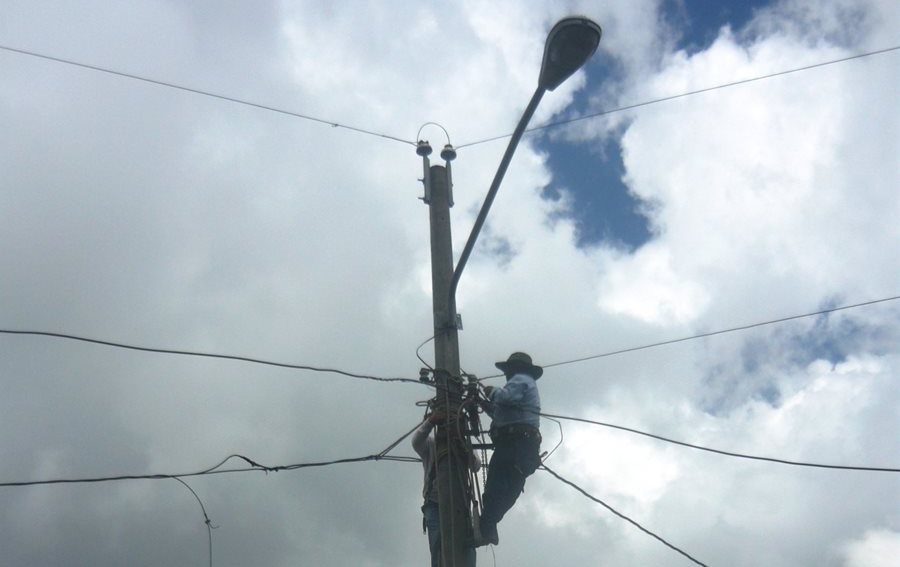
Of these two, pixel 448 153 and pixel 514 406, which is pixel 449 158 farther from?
pixel 514 406

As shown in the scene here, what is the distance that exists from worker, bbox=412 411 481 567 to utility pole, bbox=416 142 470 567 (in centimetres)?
10

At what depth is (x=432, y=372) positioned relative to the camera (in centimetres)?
604

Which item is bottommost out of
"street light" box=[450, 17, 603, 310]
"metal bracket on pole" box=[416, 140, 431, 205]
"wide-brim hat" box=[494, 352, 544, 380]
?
"wide-brim hat" box=[494, 352, 544, 380]

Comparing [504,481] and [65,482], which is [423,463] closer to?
[504,481]

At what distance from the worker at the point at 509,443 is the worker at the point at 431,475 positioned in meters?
0.20

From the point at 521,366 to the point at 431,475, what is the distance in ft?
3.87

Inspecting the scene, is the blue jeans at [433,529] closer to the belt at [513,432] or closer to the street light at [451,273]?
the street light at [451,273]

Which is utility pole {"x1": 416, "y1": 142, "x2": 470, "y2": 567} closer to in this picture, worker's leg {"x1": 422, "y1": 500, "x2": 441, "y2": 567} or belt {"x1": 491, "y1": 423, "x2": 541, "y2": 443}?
belt {"x1": 491, "y1": 423, "x2": 541, "y2": 443}

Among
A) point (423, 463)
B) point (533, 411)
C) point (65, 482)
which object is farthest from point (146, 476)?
point (533, 411)

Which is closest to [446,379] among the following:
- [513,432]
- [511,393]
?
[511,393]

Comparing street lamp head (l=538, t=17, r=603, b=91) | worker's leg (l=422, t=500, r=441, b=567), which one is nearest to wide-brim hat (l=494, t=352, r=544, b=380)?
worker's leg (l=422, t=500, r=441, b=567)

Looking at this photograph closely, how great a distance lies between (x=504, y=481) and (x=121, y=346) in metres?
3.28

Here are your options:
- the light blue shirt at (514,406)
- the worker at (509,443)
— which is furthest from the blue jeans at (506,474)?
the light blue shirt at (514,406)

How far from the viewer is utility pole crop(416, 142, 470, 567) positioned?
5355 millimetres
